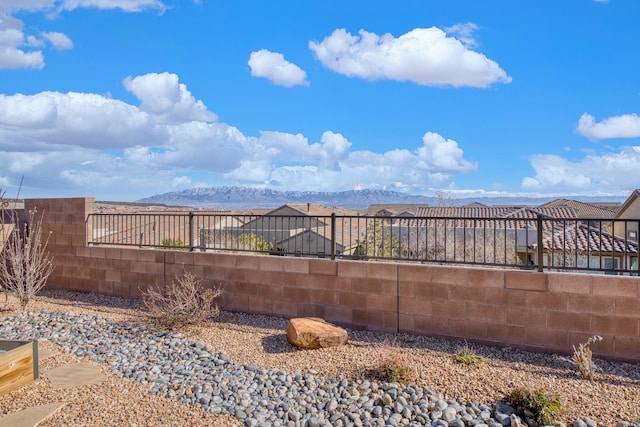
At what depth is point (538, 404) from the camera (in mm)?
4234

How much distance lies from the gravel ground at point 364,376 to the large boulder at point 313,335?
0.30 ft

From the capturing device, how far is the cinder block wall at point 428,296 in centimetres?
580

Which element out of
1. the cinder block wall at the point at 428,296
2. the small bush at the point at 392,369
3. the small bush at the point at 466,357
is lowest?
the small bush at the point at 466,357

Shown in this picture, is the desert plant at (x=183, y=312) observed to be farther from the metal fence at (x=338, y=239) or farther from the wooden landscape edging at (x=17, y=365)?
the wooden landscape edging at (x=17, y=365)

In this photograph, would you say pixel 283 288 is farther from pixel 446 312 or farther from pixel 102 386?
pixel 102 386

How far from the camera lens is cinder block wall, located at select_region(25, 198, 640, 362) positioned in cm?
580

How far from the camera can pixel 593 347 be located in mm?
5828

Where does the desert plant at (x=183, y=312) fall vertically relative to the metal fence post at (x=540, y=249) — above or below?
below

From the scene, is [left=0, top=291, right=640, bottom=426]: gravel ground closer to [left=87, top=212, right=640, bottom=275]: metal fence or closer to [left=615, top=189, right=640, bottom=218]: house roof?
[left=87, top=212, right=640, bottom=275]: metal fence

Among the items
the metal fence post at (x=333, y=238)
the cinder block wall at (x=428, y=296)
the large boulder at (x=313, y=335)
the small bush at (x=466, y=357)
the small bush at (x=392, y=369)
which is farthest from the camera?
the metal fence post at (x=333, y=238)

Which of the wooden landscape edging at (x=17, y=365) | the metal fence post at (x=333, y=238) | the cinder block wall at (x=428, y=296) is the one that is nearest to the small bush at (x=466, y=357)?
the cinder block wall at (x=428, y=296)

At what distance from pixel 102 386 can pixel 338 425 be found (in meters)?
2.58

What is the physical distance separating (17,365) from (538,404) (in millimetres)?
5086

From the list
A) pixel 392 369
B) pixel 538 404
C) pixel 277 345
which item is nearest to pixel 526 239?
pixel 538 404
